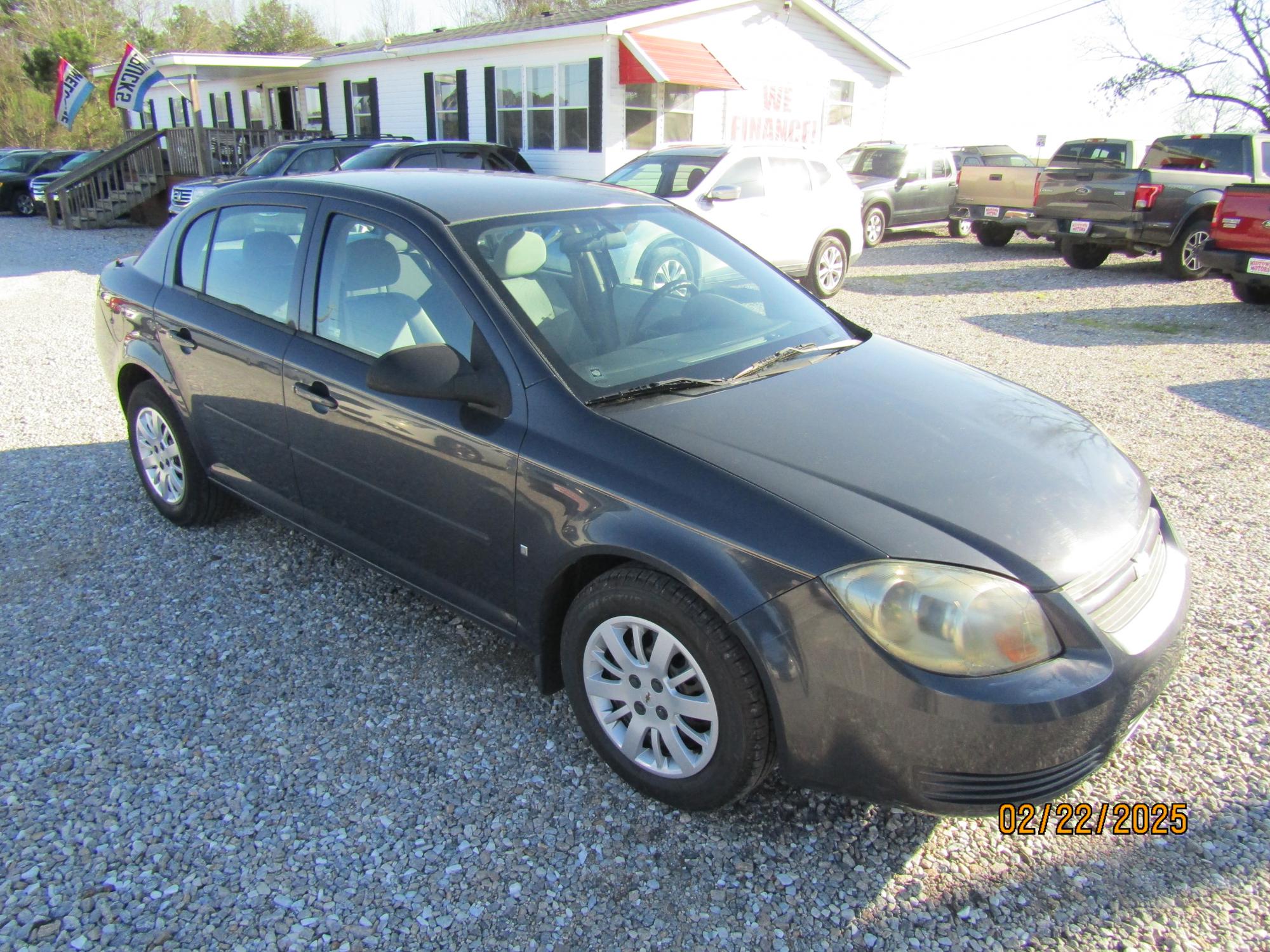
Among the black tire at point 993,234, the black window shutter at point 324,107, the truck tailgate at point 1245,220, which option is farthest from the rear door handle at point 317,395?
the black window shutter at point 324,107

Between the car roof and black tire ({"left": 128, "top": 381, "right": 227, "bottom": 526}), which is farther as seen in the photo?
black tire ({"left": 128, "top": 381, "right": 227, "bottom": 526})

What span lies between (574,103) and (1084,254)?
950 cm

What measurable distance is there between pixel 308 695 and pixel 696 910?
1.57 m

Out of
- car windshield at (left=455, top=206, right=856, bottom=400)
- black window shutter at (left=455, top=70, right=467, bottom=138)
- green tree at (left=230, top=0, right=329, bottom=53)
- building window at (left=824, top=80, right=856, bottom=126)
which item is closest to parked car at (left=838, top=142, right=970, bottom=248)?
building window at (left=824, top=80, right=856, bottom=126)

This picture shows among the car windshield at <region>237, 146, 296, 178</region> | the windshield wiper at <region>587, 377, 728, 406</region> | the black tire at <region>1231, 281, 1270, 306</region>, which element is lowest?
the black tire at <region>1231, 281, 1270, 306</region>

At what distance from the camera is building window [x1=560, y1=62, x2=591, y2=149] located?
16.8 meters

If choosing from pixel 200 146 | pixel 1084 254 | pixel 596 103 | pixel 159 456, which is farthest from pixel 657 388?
pixel 200 146

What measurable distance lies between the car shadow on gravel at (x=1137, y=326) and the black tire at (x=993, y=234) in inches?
207

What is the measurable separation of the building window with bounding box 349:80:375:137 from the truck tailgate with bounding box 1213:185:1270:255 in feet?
59.9

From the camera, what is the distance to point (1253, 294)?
33.3ft

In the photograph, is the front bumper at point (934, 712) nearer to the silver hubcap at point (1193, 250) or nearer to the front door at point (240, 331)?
the front door at point (240, 331)

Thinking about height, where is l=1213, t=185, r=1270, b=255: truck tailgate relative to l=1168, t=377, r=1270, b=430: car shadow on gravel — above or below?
above

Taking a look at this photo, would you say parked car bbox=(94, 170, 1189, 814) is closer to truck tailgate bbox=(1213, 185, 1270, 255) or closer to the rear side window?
the rear side window

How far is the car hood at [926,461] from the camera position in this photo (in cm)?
221
